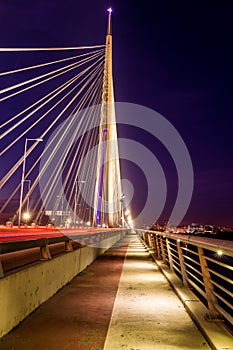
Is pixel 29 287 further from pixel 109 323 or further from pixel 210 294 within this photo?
pixel 210 294

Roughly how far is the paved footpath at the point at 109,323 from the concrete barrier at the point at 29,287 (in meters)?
0.14

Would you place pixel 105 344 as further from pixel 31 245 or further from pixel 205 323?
Result: pixel 31 245

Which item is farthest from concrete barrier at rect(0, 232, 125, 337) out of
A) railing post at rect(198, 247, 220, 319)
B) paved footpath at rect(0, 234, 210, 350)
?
railing post at rect(198, 247, 220, 319)

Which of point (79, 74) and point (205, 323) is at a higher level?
point (79, 74)

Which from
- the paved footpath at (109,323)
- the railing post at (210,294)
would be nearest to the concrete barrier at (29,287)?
the paved footpath at (109,323)

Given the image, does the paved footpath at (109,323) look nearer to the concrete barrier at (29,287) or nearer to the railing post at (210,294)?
the concrete barrier at (29,287)

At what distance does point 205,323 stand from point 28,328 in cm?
255

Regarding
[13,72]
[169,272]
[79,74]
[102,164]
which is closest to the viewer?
[169,272]

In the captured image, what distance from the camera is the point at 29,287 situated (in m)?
6.41

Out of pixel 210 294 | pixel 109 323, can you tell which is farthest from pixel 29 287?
pixel 210 294

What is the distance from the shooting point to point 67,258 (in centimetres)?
1007

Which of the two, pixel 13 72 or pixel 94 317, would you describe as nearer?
pixel 94 317

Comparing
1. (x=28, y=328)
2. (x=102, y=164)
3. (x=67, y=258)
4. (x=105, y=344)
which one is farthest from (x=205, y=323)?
(x=102, y=164)

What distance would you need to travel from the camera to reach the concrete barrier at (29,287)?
17.2ft
